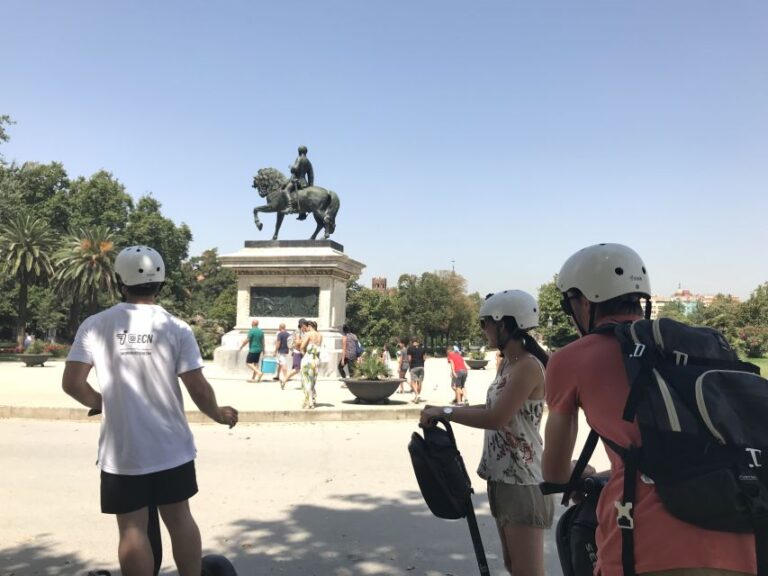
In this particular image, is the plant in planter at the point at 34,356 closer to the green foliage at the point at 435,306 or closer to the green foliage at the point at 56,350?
the green foliage at the point at 56,350

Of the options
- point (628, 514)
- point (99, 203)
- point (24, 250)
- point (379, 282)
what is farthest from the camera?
point (379, 282)

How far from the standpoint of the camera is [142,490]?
2.97m

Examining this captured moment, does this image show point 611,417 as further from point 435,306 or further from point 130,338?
point 435,306

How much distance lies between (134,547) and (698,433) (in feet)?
8.20

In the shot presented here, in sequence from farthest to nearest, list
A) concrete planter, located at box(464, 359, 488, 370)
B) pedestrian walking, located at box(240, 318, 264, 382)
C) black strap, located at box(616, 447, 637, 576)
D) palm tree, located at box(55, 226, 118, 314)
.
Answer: palm tree, located at box(55, 226, 118, 314)
concrete planter, located at box(464, 359, 488, 370)
pedestrian walking, located at box(240, 318, 264, 382)
black strap, located at box(616, 447, 637, 576)

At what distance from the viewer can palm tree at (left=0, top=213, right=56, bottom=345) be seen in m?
42.5

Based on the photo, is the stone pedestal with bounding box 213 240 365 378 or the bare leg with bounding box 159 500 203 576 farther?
the stone pedestal with bounding box 213 240 365 378

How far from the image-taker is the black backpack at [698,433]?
61.8 inches

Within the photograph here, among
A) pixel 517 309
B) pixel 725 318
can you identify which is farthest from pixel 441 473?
pixel 725 318

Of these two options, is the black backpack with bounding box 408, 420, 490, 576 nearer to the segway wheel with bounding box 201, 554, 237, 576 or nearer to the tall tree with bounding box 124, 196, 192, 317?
the segway wheel with bounding box 201, 554, 237, 576

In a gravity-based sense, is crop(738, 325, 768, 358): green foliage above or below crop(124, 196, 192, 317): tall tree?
below

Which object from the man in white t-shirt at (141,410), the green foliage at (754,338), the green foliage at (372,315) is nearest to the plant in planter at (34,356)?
the man in white t-shirt at (141,410)

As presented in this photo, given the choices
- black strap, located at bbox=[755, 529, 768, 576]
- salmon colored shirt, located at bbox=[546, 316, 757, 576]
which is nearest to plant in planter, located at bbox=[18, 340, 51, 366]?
salmon colored shirt, located at bbox=[546, 316, 757, 576]

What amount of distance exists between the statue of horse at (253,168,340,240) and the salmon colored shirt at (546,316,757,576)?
1902cm
